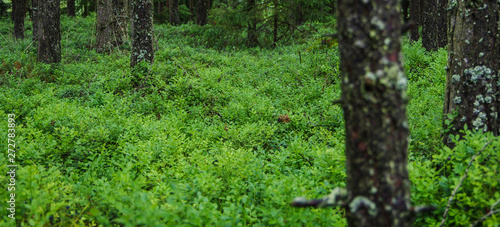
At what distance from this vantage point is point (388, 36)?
189 cm

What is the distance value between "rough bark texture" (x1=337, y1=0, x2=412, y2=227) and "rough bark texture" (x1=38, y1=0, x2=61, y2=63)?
1164 centimetres

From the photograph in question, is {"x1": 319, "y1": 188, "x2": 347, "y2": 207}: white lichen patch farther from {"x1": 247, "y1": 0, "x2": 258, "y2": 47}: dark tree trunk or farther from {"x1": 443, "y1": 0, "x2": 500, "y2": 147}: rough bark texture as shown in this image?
{"x1": 247, "y1": 0, "x2": 258, "y2": 47}: dark tree trunk

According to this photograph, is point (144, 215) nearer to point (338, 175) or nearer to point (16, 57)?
point (338, 175)

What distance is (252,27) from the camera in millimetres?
16078

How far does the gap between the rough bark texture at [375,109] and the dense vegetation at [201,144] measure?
1.03m

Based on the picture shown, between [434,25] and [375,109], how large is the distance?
11.9 meters

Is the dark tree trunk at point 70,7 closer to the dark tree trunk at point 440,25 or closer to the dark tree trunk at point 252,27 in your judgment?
the dark tree trunk at point 252,27

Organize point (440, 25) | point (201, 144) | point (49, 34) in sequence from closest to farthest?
point (201, 144) → point (49, 34) → point (440, 25)

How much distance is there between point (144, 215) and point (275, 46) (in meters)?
14.3

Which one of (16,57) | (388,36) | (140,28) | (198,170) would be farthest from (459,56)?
(16,57)

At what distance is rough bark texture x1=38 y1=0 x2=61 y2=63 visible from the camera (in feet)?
34.6

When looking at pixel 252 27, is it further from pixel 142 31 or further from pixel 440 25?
pixel 440 25

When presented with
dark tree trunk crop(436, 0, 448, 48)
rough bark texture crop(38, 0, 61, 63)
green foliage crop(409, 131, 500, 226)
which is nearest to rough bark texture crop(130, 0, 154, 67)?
rough bark texture crop(38, 0, 61, 63)

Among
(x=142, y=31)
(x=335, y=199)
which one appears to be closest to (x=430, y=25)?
(x=142, y=31)
